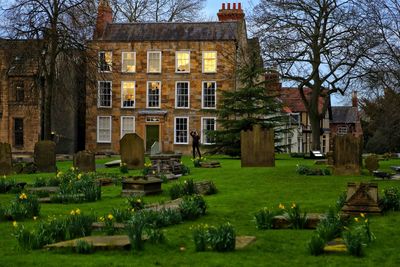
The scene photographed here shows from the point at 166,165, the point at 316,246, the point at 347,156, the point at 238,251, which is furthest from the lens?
the point at 166,165

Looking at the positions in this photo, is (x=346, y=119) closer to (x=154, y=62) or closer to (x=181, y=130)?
(x=181, y=130)

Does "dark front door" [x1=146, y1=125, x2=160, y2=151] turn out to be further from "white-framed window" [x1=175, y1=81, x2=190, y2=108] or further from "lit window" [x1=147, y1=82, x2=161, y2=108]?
"white-framed window" [x1=175, y1=81, x2=190, y2=108]

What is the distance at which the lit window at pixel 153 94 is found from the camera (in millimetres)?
54000

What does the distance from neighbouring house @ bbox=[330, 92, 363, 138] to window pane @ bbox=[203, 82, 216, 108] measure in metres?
40.8

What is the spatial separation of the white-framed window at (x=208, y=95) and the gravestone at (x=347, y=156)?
3044 cm

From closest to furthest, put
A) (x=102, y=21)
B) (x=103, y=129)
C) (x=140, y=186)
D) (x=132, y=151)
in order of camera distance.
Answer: (x=140, y=186) < (x=132, y=151) < (x=103, y=129) < (x=102, y=21)

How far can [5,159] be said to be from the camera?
2641 cm

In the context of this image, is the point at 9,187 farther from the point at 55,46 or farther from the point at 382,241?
the point at 55,46

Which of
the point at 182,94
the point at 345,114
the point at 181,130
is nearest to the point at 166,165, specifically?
the point at 181,130

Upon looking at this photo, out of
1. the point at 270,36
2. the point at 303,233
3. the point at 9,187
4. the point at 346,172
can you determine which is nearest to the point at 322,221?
the point at 303,233

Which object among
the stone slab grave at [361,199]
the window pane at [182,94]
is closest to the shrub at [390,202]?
the stone slab grave at [361,199]

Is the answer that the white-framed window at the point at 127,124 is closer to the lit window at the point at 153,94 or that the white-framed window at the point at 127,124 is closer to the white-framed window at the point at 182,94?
the lit window at the point at 153,94

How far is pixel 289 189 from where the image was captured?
18188 mm

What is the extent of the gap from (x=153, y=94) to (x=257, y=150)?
27.5 meters
